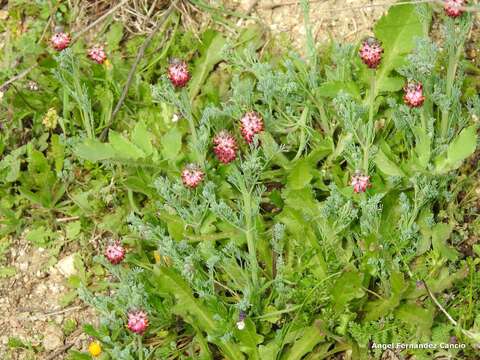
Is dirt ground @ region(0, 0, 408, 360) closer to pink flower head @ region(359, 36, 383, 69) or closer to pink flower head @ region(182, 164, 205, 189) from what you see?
pink flower head @ region(359, 36, 383, 69)

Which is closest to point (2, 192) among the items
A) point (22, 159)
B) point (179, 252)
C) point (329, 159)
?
point (22, 159)

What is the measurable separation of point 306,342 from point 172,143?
1.20 m

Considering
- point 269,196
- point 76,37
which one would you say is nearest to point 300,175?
point 269,196

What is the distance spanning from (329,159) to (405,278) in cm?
69

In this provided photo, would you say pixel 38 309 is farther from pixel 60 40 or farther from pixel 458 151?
pixel 458 151

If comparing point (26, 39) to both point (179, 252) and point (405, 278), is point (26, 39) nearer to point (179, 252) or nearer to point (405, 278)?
point (179, 252)

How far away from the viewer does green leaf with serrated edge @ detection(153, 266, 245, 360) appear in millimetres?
3316

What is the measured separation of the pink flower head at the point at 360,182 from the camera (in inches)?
131

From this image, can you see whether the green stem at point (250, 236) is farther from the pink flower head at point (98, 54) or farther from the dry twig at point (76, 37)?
the dry twig at point (76, 37)

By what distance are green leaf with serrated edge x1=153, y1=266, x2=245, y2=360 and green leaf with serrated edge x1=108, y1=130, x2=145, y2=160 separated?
70 cm

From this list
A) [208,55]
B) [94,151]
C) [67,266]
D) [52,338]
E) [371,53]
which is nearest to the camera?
[371,53]

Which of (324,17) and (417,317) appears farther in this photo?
(324,17)

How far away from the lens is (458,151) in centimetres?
335

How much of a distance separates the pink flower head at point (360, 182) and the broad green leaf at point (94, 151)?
3.98 ft
